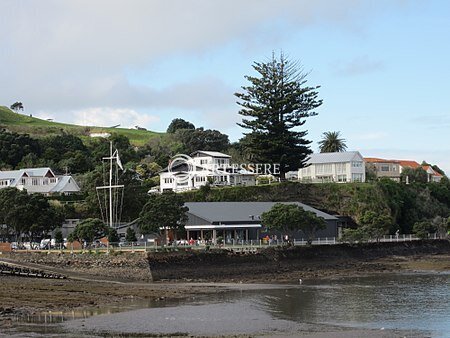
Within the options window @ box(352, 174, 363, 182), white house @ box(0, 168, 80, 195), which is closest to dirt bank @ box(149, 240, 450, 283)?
window @ box(352, 174, 363, 182)

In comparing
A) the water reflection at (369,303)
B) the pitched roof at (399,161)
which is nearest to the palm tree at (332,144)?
the pitched roof at (399,161)

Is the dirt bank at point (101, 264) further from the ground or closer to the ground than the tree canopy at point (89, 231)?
closer to the ground

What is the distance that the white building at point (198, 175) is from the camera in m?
106

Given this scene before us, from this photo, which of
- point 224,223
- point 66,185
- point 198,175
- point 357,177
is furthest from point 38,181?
point 224,223

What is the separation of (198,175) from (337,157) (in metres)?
20.7

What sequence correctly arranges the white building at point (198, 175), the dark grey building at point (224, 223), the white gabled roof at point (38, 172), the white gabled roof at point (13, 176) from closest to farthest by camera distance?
the dark grey building at point (224, 223), the white building at point (198, 175), the white gabled roof at point (13, 176), the white gabled roof at point (38, 172)

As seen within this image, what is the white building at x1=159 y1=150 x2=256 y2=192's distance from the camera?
10556 cm

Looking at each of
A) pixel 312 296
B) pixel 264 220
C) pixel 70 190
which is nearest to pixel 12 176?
pixel 70 190

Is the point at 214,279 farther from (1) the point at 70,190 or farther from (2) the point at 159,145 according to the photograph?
(2) the point at 159,145

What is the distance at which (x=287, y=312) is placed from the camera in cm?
3838

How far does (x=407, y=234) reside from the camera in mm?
89500

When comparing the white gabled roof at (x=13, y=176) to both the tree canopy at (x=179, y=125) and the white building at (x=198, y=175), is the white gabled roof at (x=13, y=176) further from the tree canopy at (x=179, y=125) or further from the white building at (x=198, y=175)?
the tree canopy at (x=179, y=125)

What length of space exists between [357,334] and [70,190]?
81.4 m

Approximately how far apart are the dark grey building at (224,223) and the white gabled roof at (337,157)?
30.2 meters
